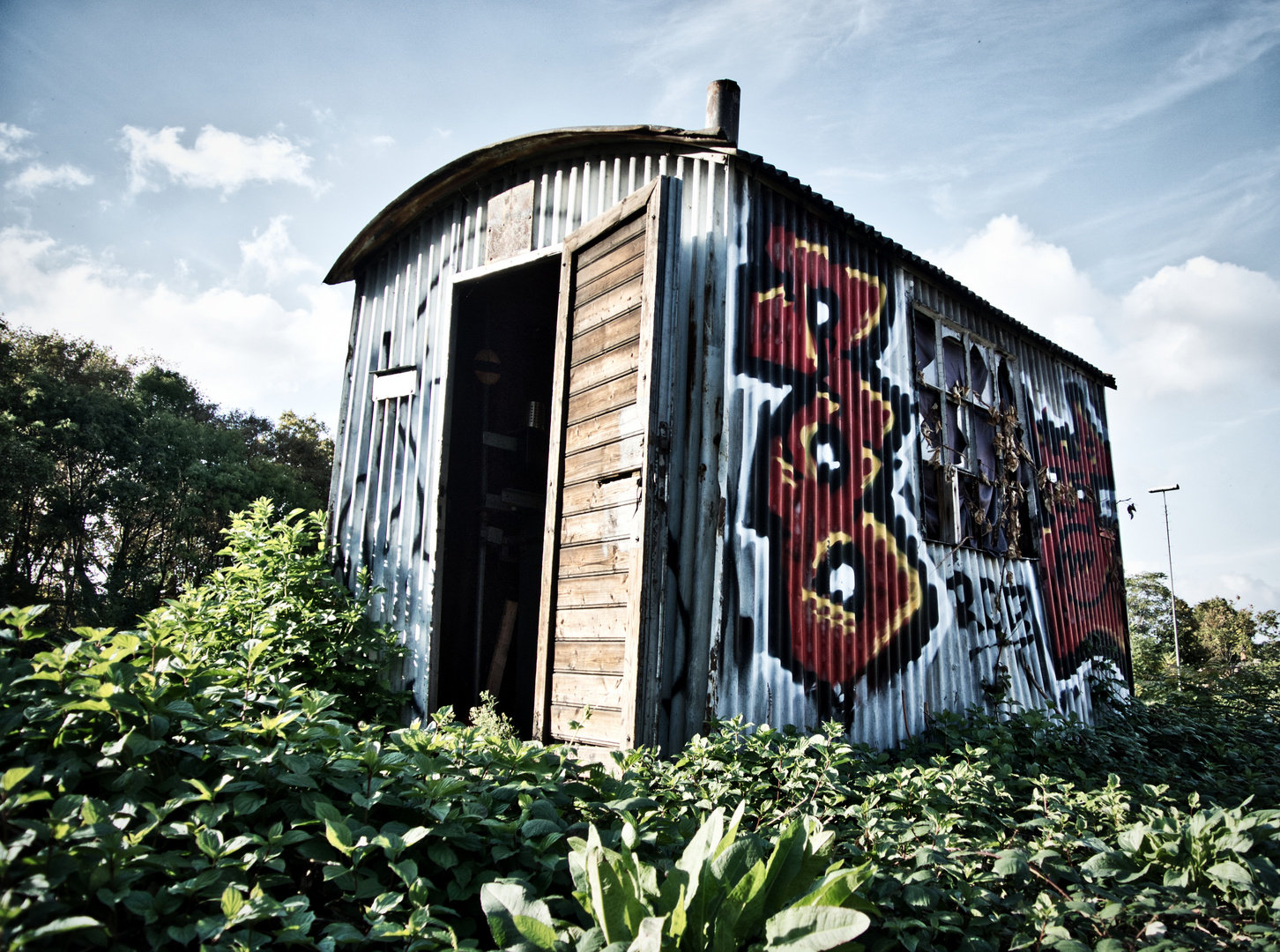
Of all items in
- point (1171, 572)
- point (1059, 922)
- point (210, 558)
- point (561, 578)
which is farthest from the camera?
point (1171, 572)

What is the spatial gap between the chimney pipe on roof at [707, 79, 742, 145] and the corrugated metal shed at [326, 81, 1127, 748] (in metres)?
0.07

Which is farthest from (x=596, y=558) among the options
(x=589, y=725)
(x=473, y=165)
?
(x=473, y=165)

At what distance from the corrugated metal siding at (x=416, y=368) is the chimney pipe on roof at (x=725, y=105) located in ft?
0.96

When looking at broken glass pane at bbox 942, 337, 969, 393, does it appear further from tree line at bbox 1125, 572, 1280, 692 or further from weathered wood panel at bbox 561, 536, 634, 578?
tree line at bbox 1125, 572, 1280, 692

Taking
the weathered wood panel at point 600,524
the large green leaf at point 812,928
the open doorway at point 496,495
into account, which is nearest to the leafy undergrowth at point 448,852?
the large green leaf at point 812,928

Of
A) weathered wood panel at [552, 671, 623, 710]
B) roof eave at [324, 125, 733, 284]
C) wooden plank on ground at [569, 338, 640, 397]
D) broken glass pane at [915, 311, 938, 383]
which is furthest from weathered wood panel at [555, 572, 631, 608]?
broken glass pane at [915, 311, 938, 383]

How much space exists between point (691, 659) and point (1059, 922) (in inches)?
98.5

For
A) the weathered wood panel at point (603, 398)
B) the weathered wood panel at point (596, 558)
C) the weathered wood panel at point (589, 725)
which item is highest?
the weathered wood panel at point (603, 398)

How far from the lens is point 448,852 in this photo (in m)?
2.06

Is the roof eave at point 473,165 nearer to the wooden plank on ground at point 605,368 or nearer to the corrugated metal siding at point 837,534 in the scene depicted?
the corrugated metal siding at point 837,534

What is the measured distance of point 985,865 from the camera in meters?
2.87

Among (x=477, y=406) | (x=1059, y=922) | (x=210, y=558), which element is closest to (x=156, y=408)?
(x=210, y=558)

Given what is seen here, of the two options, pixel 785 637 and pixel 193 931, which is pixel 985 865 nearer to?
pixel 785 637

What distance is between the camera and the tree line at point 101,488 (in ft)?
59.4
